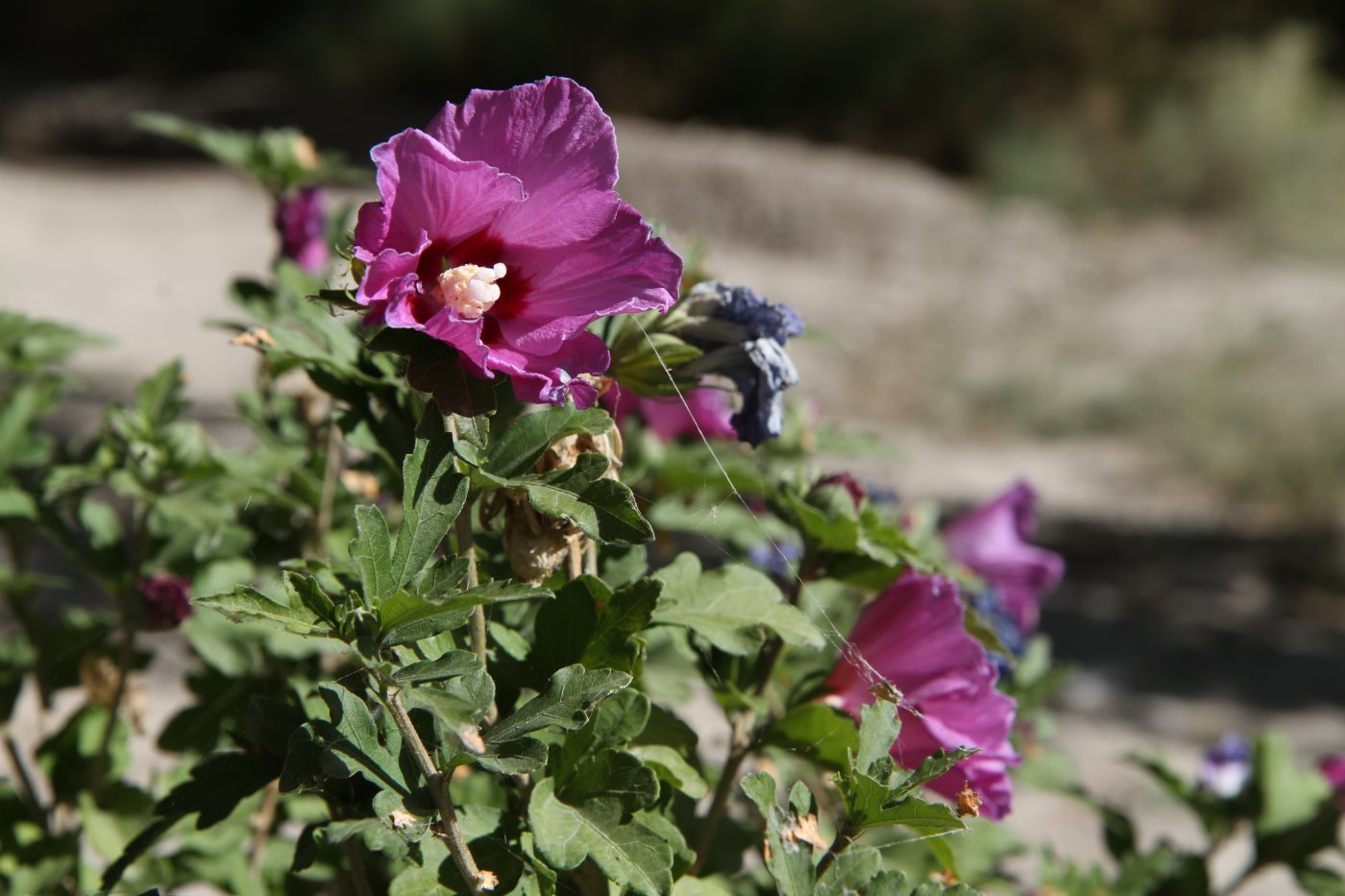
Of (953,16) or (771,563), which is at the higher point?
(771,563)

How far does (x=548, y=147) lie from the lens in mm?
746

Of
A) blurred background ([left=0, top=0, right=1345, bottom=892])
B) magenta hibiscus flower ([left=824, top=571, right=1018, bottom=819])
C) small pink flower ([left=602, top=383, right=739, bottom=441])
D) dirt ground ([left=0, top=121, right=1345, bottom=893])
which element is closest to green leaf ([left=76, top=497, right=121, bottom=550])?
small pink flower ([left=602, top=383, right=739, bottom=441])

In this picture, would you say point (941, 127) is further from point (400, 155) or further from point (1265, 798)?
point (400, 155)

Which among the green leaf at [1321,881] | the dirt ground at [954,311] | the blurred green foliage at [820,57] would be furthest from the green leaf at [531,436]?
the blurred green foliage at [820,57]

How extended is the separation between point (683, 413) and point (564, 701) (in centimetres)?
64

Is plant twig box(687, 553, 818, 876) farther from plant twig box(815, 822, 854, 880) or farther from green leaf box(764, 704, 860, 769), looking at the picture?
plant twig box(815, 822, 854, 880)

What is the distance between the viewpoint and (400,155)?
2.30 feet

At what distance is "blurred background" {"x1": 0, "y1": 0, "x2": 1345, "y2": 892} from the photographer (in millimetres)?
4648

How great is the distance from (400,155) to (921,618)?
0.48 metres

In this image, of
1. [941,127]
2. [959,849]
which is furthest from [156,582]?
[941,127]

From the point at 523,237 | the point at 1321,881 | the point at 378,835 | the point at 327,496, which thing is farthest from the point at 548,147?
the point at 1321,881

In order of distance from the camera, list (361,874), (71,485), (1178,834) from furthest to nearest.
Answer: (1178,834) → (71,485) → (361,874)

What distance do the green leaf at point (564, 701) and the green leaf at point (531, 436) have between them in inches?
4.7

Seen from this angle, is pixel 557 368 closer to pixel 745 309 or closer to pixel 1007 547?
pixel 745 309
